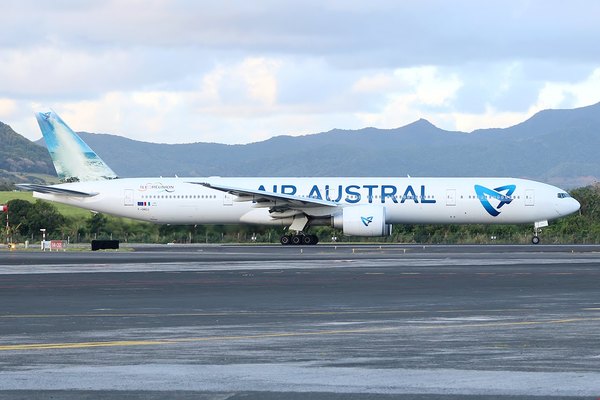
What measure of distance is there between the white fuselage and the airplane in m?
0.05

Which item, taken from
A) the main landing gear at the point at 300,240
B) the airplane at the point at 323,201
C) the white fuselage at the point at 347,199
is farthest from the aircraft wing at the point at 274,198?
the main landing gear at the point at 300,240

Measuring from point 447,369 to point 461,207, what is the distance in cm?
4903

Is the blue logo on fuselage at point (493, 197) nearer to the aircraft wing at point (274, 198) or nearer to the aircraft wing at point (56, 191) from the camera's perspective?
the aircraft wing at point (274, 198)

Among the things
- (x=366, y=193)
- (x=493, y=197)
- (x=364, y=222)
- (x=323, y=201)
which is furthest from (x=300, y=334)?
(x=493, y=197)

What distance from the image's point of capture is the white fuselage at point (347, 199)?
6216cm

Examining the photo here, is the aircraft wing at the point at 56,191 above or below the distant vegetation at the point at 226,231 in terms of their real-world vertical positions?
above

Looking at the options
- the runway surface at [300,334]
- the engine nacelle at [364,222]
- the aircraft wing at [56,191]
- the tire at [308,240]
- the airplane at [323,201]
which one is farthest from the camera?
the aircraft wing at [56,191]

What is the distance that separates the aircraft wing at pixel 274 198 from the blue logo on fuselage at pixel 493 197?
7526mm

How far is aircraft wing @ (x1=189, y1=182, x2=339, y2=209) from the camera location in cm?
6119

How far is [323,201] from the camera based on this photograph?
6203 cm

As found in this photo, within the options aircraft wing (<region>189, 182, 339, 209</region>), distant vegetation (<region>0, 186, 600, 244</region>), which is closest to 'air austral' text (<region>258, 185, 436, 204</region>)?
aircraft wing (<region>189, 182, 339, 209</region>)

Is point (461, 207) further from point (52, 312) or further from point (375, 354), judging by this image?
point (375, 354)

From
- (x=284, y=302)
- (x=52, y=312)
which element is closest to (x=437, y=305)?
(x=284, y=302)

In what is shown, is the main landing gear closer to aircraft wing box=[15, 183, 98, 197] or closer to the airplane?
the airplane
